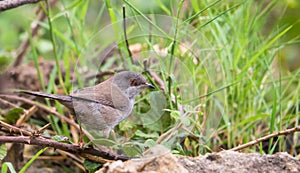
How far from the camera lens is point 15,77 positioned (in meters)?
3.97

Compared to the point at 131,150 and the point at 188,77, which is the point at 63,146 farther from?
the point at 188,77

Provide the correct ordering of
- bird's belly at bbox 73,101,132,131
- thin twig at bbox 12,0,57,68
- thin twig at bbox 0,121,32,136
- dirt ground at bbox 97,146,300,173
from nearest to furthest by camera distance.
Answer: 1. dirt ground at bbox 97,146,300,173
2. bird's belly at bbox 73,101,132,131
3. thin twig at bbox 0,121,32,136
4. thin twig at bbox 12,0,57,68

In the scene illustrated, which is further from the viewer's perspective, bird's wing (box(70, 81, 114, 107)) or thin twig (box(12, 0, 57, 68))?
thin twig (box(12, 0, 57, 68))

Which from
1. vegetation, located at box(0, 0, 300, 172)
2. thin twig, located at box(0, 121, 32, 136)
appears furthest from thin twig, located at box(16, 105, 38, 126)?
thin twig, located at box(0, 121, 32, 136)

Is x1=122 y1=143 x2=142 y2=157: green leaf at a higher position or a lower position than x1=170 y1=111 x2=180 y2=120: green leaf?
lower

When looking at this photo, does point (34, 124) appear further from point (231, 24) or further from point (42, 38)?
point (42, 38)

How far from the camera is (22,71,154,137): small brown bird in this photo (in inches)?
90.4

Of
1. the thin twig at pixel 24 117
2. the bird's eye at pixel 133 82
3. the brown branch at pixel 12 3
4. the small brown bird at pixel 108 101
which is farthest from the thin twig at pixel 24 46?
the bird's eye at pixel 133 82

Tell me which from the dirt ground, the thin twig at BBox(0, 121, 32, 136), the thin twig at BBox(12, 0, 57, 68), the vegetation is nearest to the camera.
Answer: the dirt ground

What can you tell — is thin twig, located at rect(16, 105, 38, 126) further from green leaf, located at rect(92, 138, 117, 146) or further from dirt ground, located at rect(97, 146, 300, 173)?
dirt ground, located at rect(97, 146, 300, 173)

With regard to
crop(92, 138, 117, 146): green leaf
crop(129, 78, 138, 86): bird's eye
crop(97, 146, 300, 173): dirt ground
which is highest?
crop(129, 78, 138, 86): bird's eye

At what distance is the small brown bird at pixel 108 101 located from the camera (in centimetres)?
229

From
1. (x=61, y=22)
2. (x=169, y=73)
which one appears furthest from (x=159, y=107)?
(x=61, y=22)

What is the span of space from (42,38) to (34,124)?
6.50ft
